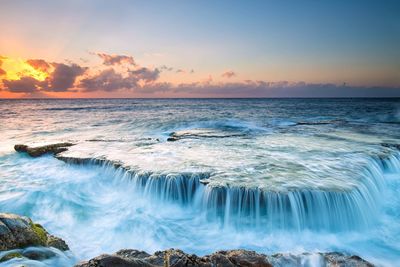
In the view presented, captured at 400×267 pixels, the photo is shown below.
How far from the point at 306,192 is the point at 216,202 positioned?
239cm

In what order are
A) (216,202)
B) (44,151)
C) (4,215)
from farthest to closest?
(44,151) → (216,202) → (4,215)

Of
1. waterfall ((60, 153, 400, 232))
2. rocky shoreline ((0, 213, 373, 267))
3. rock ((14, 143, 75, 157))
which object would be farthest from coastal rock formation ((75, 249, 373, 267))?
rock ((14, 143, 75, 157))

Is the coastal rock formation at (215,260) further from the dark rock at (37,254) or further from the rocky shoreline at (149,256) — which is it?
the dark rock at (37,254)

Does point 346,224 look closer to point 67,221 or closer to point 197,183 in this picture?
point 197,183

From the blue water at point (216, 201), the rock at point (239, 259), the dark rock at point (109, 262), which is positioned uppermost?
the dark rock at point (109, 262)

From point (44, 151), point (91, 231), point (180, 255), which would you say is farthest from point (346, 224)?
point (44, 151)

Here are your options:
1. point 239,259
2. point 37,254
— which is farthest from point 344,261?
point 37,254

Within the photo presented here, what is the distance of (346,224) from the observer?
7.29 m

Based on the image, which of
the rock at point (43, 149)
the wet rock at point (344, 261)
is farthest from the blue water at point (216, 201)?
the rock at point (43, 149)

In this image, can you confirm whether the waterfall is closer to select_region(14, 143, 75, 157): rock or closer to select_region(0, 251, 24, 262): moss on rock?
select_region(0, 251, 24, 262): moss on rock

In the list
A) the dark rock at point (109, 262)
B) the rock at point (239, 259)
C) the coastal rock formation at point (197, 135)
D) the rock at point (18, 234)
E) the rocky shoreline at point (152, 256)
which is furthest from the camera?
the coastal rock formation at point (197, 135)

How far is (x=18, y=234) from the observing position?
488cm

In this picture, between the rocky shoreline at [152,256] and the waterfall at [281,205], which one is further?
the waterfall at [281,205]

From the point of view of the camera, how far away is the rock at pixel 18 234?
4.67 metres
